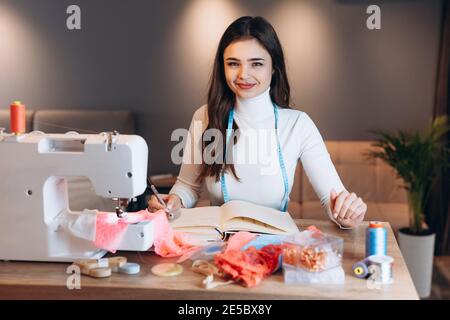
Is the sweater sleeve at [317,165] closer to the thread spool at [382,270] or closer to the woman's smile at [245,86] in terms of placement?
the woman's smile at [245,86]

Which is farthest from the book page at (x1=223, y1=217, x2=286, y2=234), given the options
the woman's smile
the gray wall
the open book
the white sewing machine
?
the gray wall

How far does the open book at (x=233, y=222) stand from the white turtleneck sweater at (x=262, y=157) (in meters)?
0.28

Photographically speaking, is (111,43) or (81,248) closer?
(81,248)

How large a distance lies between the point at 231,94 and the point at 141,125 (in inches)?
93.0

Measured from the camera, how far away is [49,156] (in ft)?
4.28

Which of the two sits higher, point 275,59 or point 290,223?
point 275,59

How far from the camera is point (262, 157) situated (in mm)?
1944

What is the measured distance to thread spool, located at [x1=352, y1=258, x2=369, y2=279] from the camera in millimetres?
1195

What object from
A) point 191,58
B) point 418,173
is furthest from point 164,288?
point 191,58

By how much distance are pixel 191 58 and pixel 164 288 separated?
10.3 feet
